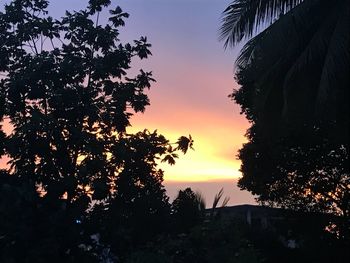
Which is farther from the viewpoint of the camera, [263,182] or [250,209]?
[250,209]

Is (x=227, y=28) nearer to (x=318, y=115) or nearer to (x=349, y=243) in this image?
(x=318, y=115)

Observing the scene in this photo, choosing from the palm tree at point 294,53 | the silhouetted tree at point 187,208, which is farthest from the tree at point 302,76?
the silhouetted tree at point 187,208

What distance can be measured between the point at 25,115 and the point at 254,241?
10.5 metres

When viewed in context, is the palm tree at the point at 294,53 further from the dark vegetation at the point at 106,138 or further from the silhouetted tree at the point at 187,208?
the silhouetted tree at the point at 187,208

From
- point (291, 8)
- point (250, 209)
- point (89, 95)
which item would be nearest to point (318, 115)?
point (291, 8)

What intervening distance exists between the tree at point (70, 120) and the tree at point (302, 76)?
245cm

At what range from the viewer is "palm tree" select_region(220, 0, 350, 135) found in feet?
37.6

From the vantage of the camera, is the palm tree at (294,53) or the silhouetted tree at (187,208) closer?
the palm tree at (294,53)

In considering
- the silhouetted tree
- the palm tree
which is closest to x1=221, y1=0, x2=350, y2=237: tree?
the palm tree

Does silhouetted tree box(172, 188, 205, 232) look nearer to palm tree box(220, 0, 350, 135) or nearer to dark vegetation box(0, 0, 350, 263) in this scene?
dark vegetation box(0, 0, 350, 263)

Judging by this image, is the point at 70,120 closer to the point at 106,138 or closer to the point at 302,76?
the point at 106,138

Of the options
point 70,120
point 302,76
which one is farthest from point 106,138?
point 302,76

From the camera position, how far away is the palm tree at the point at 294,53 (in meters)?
11.5

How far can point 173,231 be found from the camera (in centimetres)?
1287
